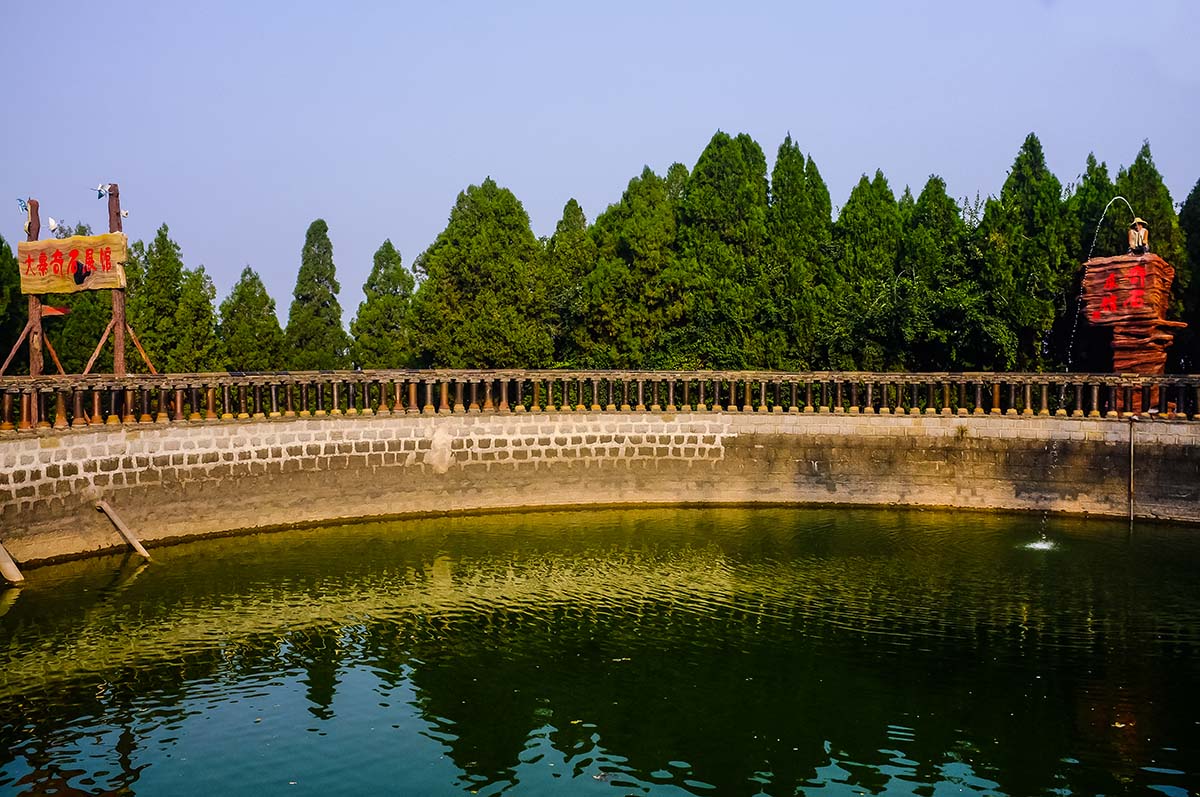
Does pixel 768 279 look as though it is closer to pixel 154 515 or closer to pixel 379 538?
pixel 379 538

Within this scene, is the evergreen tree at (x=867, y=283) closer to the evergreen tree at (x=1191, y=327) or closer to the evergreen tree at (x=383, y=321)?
the evergreen tree at (x=1191, y=327)

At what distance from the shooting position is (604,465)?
38.0 m

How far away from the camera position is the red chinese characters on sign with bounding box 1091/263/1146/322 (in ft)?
122

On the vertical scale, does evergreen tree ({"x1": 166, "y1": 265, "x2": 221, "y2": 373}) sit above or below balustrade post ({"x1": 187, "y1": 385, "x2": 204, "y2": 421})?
above

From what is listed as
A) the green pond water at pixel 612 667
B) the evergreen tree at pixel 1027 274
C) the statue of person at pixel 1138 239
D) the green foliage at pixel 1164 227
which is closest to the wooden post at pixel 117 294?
the green pond water at pixel 612 667

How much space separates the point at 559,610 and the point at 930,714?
9112 mm

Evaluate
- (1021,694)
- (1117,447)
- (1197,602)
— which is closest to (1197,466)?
(1117,447)

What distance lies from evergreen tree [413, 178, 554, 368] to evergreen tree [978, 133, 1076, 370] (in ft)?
64.3

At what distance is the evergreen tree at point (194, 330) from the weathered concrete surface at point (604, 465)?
14.6m

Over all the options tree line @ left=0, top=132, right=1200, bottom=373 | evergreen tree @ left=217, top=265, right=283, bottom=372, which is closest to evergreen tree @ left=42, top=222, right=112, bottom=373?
tree line @ left=0, top=132, right=1200, bottom=373

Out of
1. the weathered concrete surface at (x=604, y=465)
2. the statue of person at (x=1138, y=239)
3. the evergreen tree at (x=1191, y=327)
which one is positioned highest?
the statue of person at (x=1138, y=239)

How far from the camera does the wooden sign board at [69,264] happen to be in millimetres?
33094

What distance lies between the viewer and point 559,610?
24891mm

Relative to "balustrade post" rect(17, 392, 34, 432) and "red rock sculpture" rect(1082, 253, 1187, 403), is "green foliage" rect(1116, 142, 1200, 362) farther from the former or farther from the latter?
"balustrade post" rect(17, 392, 34, 432)
